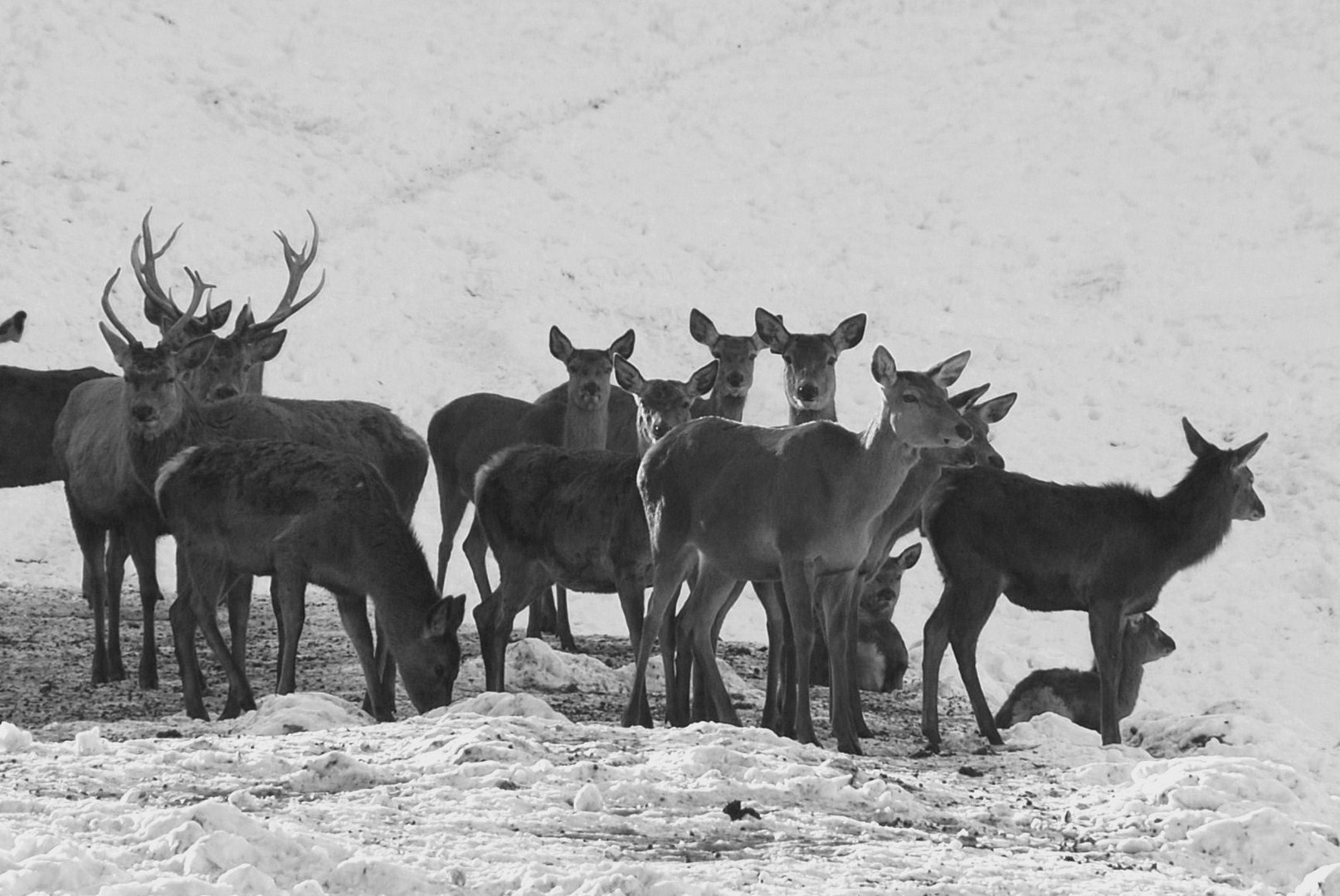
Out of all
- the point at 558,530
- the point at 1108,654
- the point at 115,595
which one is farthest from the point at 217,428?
the point at 1108,654

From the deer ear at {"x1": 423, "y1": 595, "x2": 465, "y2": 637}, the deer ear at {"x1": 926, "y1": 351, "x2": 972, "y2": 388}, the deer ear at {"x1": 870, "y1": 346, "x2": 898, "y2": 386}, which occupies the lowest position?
the deer ear at {"x1": 423, "y1": 595, "x2": 465, "y2": 637}

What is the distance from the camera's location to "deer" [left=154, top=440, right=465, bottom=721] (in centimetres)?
965

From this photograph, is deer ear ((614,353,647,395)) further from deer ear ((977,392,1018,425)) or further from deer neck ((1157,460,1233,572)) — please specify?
deer neck ((1157,460,1233,572))

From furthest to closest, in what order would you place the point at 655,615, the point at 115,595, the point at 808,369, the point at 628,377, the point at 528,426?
the point at 528,426
the point at 628,377
the point at 808,369
the point at 115,595
the point at 655,615

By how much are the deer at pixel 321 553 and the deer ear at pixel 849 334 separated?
11.5 ft

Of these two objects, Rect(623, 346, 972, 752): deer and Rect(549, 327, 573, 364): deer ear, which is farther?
Rect(549, 327, 573, 364): deer ear

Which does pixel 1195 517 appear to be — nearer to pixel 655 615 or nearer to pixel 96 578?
pixel 655 615

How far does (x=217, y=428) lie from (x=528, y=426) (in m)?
3.24

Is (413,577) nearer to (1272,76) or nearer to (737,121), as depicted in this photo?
(737,121)

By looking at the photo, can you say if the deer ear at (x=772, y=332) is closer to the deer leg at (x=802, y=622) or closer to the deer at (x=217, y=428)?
the deer at (x=217, y=428)

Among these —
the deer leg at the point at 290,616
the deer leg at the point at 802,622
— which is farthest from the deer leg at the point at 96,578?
the deer leg at the point at 802,622

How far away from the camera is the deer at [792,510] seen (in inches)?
359

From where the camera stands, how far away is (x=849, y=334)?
12.5 meters

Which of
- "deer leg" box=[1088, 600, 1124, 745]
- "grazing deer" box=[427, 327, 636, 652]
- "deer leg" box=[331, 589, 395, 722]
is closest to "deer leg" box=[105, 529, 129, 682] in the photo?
"deer leg" box=[331, 589, 395, 722]
